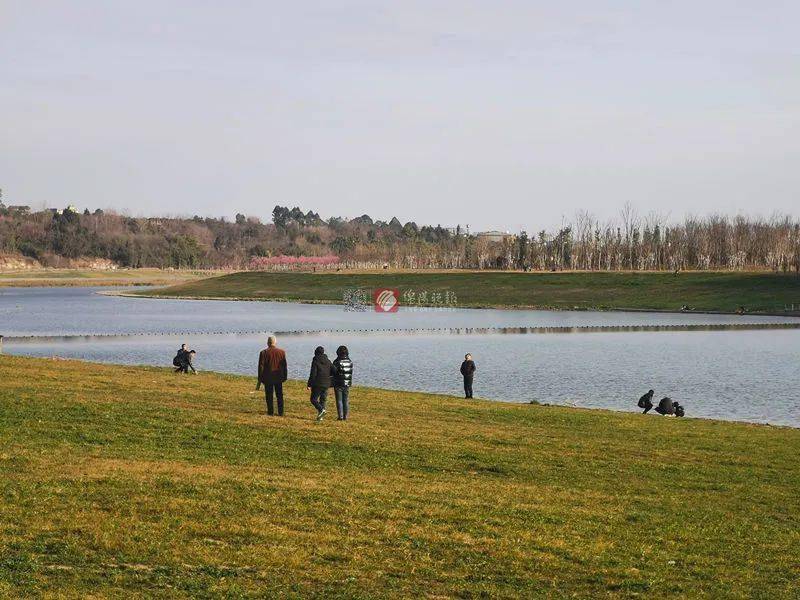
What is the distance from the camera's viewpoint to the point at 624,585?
1464 cm

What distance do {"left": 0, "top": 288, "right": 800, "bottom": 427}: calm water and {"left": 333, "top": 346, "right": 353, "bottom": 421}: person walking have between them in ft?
53.9

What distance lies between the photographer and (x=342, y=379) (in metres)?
29.2

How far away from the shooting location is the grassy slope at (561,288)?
438 ft

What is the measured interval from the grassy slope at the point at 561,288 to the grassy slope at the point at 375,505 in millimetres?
105207

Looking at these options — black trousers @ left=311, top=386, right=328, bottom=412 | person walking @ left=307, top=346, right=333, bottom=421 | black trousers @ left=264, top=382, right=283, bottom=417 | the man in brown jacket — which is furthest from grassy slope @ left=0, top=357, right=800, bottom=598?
the man in brown jacket

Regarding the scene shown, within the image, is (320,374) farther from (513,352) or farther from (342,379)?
(513,352)

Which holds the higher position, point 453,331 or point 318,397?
point 318,397

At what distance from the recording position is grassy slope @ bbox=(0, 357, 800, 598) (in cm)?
1445

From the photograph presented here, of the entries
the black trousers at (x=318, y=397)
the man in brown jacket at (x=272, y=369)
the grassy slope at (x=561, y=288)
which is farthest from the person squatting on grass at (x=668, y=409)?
the grassy slope at (x=561, y=288)

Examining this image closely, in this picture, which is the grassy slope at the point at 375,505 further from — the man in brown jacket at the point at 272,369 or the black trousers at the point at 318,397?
the man in brown jacket at the point at 272,369

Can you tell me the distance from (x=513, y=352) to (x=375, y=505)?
5287 centimetres

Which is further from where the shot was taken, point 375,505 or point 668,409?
point 668,409

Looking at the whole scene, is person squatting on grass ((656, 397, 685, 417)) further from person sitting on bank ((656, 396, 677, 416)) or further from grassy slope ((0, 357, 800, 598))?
grassy slope ((0, 357, 800, 598))

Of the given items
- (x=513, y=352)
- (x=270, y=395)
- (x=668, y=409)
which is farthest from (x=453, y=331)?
(x=270, y=395)
